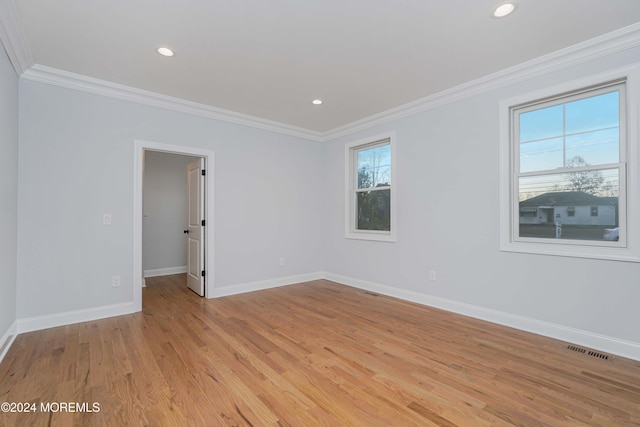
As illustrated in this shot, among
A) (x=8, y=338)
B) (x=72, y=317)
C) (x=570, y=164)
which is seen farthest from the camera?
(x=72, y=317)

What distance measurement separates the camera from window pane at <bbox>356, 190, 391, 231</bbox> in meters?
4.55

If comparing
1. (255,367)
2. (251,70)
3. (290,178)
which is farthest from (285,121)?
(255,367)

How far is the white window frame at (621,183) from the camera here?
7.90ft

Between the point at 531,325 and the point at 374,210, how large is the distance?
251 centimetres

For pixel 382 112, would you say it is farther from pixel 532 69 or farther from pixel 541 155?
pixel 541 155

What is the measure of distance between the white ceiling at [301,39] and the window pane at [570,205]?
1.26 metres

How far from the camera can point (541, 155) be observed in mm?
2998

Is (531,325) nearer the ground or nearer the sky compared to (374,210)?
nearer the ground

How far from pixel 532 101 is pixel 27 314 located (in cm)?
574

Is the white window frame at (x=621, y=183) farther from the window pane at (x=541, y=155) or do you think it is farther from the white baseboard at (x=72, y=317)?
the white baseboard at (x=72, y=317)

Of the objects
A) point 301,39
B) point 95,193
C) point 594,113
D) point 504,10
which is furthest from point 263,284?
point 594,113

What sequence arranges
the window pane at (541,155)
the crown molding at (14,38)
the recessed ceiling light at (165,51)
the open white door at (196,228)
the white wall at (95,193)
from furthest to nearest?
the open white door at (196,228), the white wall at (95,193), the window pane at (541,155), the recessed ceiling light at (165,51), the crown molding at (14,38)

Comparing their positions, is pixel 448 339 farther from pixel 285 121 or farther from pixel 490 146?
pixel 285 121

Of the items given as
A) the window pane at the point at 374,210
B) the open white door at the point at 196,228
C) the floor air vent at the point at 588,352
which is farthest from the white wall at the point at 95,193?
the floor air vent at the point at 588,352
